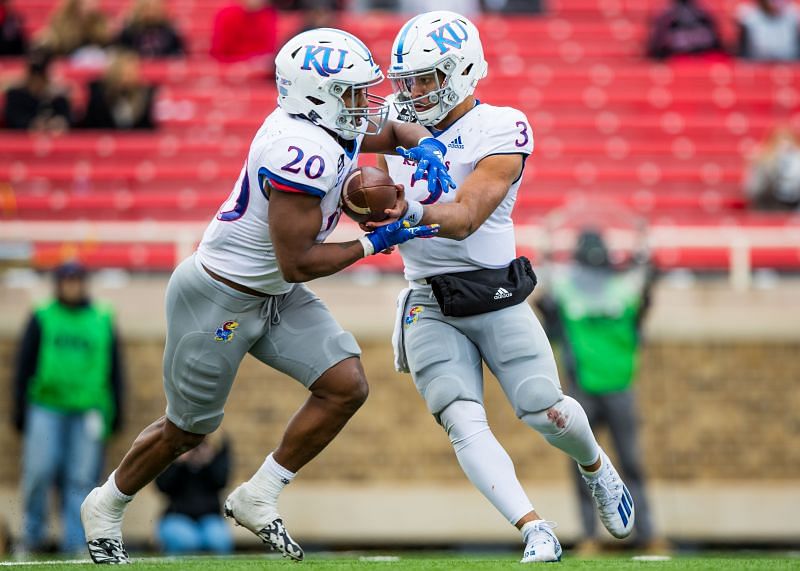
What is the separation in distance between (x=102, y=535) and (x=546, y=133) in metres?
7.22

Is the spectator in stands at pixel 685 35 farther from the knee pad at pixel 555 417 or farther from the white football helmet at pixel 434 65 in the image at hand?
the knee pad at pixel 555 417

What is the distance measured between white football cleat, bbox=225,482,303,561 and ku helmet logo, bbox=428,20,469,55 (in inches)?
70.2

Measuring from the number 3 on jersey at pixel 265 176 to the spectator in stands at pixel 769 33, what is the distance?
328 inches

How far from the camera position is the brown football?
496 centimetres

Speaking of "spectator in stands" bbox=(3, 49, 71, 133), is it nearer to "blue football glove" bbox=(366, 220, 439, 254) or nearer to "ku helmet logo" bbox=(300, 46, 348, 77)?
"ku helmet logo" bbox=(300, 46, 348, 77)

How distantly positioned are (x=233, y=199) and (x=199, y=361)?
61 centimetres

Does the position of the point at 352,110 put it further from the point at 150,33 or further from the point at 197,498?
the point at 150,33

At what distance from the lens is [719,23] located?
1345 centimetres

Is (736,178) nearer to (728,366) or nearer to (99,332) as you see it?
(728,366)

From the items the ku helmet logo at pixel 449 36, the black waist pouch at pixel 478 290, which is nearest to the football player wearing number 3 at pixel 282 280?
the ku helmet logo at pixel 449 36

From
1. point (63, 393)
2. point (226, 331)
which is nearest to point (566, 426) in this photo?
point (226, 331)

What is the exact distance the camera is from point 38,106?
11.6m

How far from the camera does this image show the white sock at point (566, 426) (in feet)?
17.3

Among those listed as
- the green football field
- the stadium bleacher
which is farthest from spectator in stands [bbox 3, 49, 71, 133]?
the green football field
